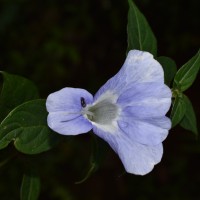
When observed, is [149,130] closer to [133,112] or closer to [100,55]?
[133,112]

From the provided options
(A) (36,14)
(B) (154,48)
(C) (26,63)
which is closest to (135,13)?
(B) (154,48)

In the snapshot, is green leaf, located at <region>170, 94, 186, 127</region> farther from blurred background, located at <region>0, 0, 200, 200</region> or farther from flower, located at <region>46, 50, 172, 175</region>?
blurred background, located at <region>0, 0, 200, 200</region>

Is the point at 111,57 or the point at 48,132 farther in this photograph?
the point at 111,57

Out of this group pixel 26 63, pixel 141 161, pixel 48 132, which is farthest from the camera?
pixel 26 63

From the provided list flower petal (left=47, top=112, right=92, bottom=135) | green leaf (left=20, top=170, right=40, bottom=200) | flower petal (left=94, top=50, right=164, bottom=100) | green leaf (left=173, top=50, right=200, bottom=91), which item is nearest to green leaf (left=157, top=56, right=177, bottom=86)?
green leaf (left=173, top=50, right=200, bottom=91)

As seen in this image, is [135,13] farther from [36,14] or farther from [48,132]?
[36,14]

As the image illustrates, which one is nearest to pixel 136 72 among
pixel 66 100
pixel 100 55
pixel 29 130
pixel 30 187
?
pixel 66 100

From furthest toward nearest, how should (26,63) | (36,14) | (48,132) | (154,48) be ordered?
(36,14) → (26,63) → (154,48) → (48,132)
